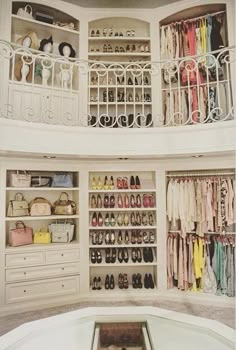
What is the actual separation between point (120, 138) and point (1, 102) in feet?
5.41

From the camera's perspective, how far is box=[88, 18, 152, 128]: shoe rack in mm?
4387

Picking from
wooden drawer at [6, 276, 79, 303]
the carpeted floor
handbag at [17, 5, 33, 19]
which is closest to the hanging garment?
the carpeted floor

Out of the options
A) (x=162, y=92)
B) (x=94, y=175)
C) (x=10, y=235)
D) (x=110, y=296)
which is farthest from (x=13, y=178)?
(x=162, y=92)

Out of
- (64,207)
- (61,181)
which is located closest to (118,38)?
(61,181)

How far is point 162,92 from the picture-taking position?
14.3 ft

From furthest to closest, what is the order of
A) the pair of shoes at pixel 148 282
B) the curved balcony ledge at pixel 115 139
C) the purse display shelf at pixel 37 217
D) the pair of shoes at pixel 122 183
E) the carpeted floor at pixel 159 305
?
the pair of shoes at pixel 122 183 → the pair of shoes at pixel 148 282 → the purse display shelf at pixel 37 217 → the carpeted floor at pixel 159 305 → the curved balcony ledge at pixel 115 139

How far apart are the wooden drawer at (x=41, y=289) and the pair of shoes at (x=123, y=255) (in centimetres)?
67

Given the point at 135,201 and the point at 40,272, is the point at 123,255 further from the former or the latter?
the point at 40,272

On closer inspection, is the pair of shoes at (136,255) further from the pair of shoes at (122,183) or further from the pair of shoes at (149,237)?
the pair of shoes at (122,183)

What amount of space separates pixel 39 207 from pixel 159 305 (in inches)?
83.3

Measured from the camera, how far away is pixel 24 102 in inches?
164

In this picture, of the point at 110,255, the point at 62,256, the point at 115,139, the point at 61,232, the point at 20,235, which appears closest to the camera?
the point at 115,139

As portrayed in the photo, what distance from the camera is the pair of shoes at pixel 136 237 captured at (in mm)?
4289

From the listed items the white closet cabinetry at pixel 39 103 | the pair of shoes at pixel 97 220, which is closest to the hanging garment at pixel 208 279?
the pair of shoes at pixel 97 220
